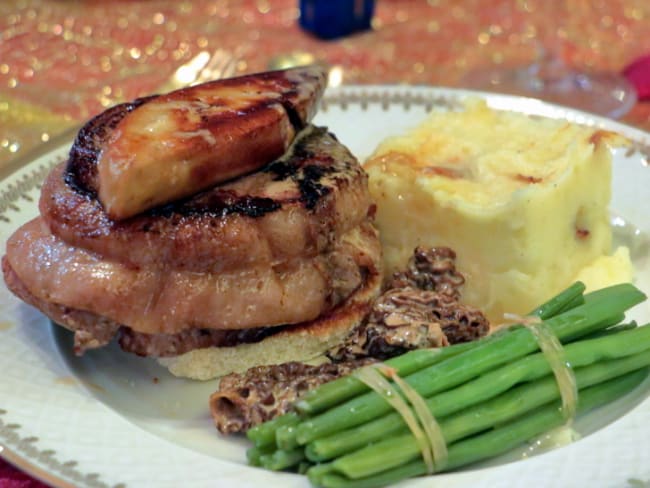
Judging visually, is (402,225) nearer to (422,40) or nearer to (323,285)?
(323,285)

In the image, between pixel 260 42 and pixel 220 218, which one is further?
pixel 260 42

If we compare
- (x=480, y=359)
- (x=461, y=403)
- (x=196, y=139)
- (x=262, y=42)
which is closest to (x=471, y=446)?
(x=461, y=403)

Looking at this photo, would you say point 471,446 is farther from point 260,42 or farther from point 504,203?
point 260,42

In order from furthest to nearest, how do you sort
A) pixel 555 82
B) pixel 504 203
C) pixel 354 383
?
pixel 555 82, pixel 504 203, pixel 354 383

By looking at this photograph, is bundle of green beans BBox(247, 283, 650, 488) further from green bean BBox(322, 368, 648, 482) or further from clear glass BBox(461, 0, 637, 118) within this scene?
clear glass BBox(461, 0, 637, 118)

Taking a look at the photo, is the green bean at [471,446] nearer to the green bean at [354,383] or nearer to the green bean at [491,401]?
the green bean at [491,401]

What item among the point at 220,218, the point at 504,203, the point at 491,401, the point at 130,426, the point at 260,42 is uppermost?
the point at 220,218

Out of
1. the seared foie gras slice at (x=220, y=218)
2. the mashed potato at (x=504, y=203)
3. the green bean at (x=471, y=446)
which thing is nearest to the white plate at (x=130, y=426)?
the green bean at (x=471, y=446)

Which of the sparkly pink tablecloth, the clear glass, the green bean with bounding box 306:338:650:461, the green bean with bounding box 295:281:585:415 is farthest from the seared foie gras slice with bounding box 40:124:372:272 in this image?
the clear glass
